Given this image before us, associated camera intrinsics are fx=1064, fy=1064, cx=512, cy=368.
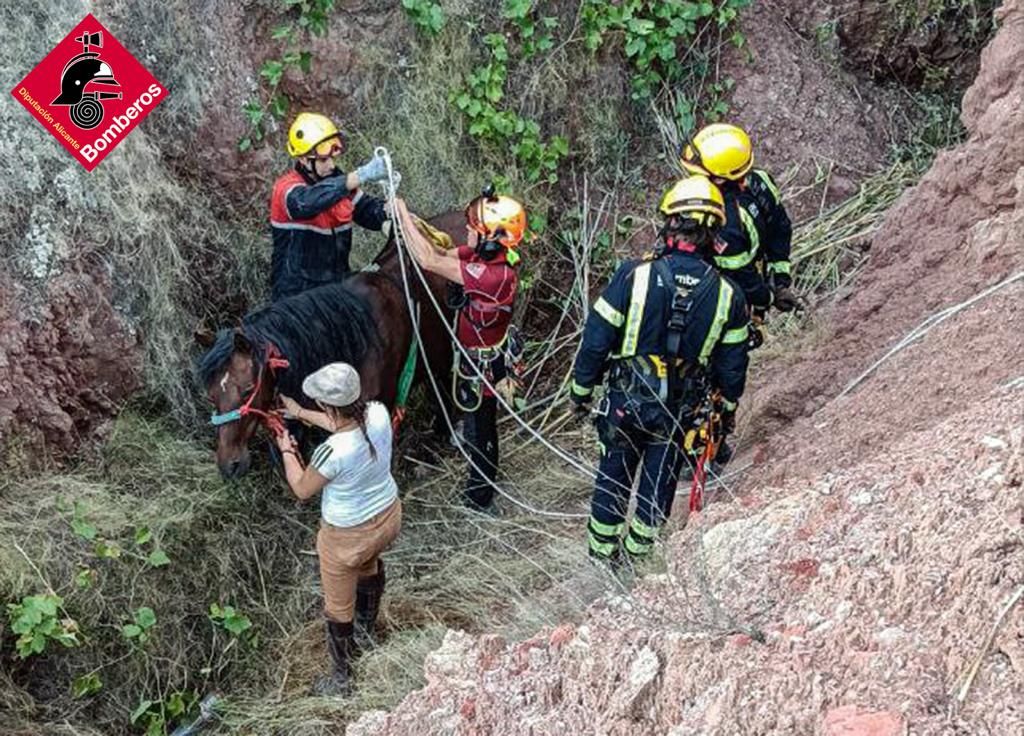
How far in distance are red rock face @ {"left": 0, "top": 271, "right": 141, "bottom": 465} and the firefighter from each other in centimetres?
193

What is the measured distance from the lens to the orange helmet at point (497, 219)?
19.2ft

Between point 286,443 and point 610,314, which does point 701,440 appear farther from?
point 286,443

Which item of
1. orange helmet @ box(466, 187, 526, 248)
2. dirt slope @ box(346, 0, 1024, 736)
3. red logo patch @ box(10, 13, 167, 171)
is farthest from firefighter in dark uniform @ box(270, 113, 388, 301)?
dirt slope @ box(346, 0, 1024, 736)

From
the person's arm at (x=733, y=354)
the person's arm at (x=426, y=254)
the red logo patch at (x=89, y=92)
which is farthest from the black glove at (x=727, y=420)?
the red logo patch at (x=89, y=92)

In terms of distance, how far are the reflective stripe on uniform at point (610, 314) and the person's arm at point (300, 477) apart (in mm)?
1484

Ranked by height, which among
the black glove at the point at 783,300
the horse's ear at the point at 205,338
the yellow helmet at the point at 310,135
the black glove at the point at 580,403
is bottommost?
the black glove at the point at 783,300

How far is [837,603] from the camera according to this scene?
3.31 m

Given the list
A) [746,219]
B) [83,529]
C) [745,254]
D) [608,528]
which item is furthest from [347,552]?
[746,219]

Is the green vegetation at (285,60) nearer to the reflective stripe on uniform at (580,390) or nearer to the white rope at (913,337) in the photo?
the reflective stripe on uniform at (580,390)

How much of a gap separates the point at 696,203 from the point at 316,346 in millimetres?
2225

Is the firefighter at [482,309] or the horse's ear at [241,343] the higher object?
the horse's ear at [241,343]

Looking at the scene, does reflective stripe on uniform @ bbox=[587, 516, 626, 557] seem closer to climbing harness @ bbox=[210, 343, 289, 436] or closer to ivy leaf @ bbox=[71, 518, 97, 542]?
climbing harness @ bbox=[210, 343, 289, 436]

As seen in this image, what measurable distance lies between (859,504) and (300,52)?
208 inches

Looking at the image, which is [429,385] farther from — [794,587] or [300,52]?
[794,587]
